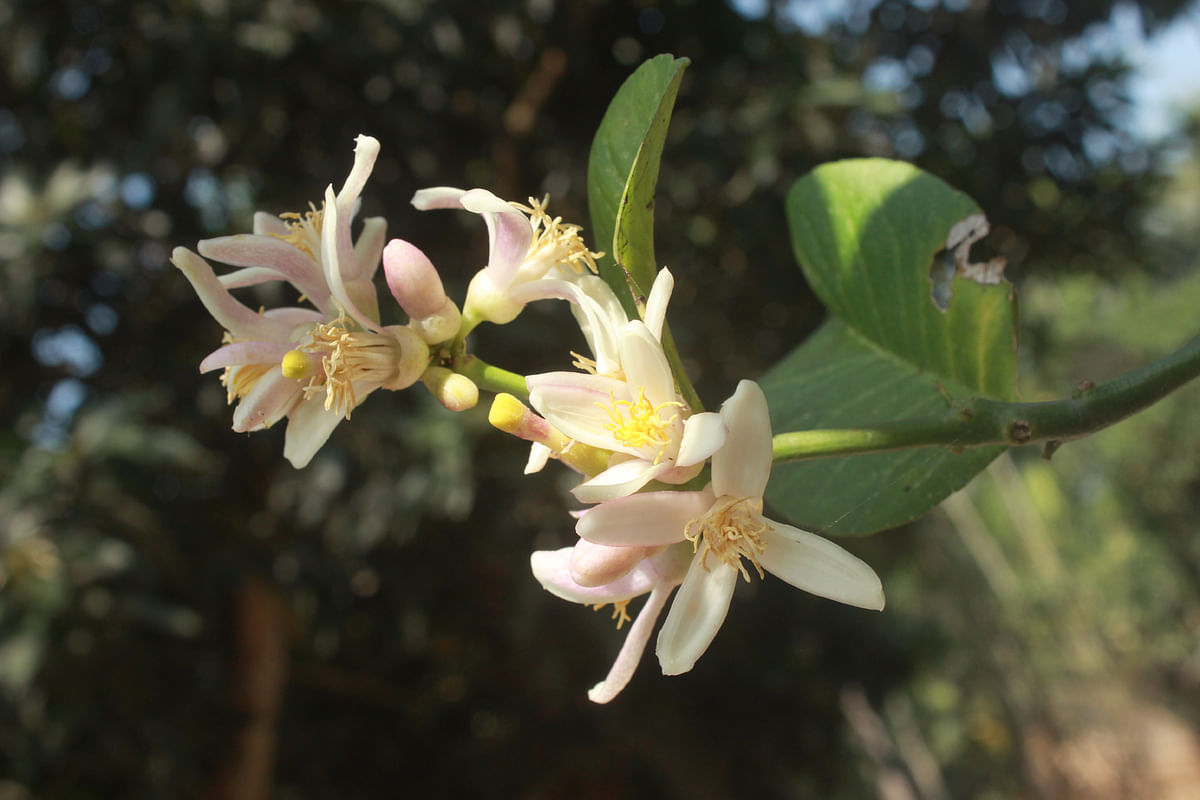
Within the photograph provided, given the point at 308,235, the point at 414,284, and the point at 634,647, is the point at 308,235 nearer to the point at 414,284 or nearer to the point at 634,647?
the point at 414,284

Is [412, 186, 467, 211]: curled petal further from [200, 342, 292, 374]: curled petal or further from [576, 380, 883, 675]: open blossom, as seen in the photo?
[576, 380, 883, 675]: open blossom

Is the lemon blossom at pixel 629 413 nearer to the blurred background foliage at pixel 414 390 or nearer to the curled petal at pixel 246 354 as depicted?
the curled petal at pixel 246 354

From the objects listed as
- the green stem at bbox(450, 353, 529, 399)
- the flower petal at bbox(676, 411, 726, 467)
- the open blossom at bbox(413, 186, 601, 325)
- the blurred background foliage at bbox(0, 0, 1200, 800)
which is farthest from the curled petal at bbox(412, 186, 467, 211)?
the blurred background foliage at bbox(0, 0, 1200, 800)

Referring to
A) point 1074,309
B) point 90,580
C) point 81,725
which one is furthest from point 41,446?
point 1074,309

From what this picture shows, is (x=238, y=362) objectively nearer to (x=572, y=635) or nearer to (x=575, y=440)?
(x=575, y=440)

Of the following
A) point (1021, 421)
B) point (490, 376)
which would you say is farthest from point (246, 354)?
point (1021, 421)

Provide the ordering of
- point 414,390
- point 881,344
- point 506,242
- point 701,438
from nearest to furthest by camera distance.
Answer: point 701,438 → point 506,242 → point 881,344 → point 414,390
